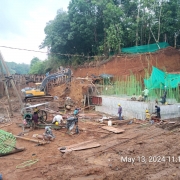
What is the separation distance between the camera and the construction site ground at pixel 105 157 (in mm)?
5996

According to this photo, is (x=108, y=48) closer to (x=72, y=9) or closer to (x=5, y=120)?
(x=72, y=9)

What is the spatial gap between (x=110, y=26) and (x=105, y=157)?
20516mm

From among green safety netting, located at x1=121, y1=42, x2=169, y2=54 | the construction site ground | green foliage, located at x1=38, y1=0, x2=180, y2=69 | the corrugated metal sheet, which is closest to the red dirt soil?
the construction site ground

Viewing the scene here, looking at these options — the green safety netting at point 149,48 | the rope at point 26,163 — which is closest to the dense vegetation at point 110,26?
the green safety netting at point 149,48

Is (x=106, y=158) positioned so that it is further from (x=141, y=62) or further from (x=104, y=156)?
(x=141, y=62)

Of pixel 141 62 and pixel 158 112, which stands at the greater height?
pixel 141 62

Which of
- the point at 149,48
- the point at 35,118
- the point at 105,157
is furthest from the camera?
the point at 149,48

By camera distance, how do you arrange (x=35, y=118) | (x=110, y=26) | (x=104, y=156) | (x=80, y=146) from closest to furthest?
(x=104, y=156) < (x=80, y=146) < (x=35, y=118) < (x=110, y=26)

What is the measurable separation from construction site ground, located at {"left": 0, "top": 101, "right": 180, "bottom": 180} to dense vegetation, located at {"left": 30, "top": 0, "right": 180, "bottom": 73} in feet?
50.5

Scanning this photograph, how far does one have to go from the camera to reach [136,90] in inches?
623

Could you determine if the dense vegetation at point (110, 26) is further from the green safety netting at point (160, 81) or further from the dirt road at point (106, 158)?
the dirt road at point (106, 158)

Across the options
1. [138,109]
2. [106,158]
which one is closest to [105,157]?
[106,158]

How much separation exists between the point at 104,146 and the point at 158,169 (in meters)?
2.78

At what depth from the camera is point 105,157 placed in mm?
7418
